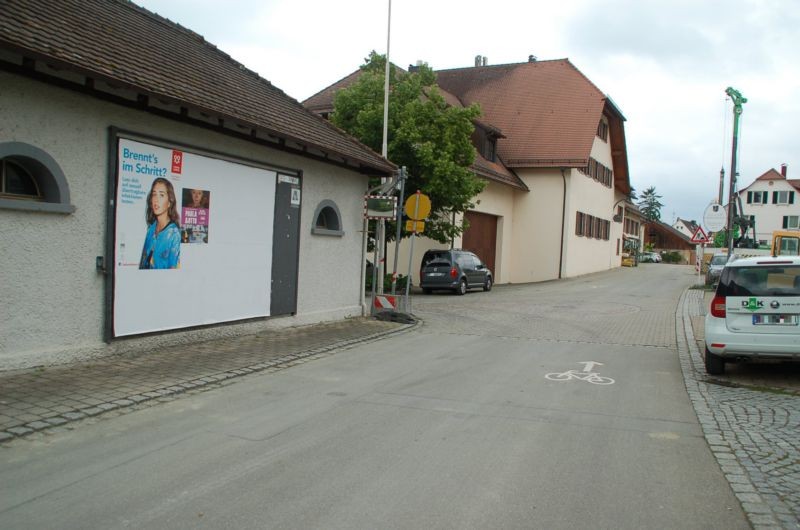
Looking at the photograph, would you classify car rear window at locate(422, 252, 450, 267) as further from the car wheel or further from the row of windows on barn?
the row of windows on barn

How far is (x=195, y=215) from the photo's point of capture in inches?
408

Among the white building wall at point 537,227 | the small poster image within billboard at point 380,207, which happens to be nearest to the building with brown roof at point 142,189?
the small poster image within billboard at point 380,207

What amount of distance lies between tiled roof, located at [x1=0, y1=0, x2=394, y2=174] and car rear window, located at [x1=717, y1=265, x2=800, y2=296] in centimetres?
729

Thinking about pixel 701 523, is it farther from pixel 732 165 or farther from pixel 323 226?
pixel 732 165

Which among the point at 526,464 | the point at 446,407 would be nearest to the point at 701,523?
the point at 526,464

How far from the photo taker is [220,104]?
33.5ft

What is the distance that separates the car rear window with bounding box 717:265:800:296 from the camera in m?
8.88

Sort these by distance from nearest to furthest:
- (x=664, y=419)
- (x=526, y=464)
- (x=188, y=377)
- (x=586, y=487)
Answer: (x=586, y=487), (x=526, y=464), (x=664, y=419), (x=188, y=377)

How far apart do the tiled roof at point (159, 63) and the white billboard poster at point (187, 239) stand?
2.92ft

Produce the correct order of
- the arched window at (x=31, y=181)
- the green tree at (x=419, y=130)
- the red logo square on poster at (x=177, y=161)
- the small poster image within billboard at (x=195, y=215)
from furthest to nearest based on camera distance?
the green tree at (x=419, y=130)
the small poster image within billboard at (x=195, y=215)
the red logo square on poster at (x=177, y=161)
the arched window at (x=31, y=181)

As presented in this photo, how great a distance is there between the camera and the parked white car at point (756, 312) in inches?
344

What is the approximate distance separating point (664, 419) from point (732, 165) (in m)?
18.6

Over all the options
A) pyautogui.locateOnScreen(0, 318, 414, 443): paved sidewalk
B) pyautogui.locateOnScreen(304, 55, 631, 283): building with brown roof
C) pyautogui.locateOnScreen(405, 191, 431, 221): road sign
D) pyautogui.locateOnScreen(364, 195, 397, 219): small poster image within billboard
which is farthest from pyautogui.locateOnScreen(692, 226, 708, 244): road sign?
pyautogui.locateOnScreen(0, 318, 414, 443): paved sidewalk

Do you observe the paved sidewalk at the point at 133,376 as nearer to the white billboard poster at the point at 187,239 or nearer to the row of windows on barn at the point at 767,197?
the white billboard poster at the point at 187,239
